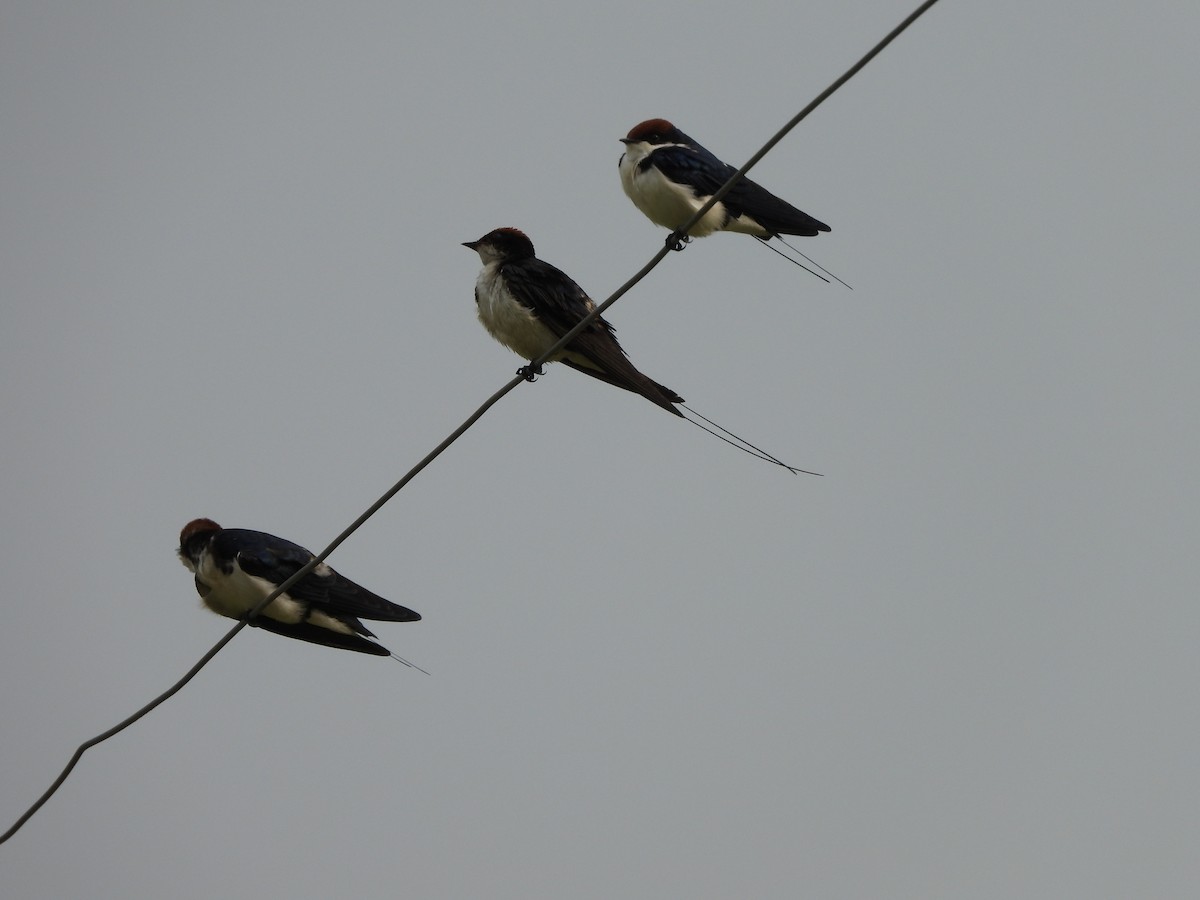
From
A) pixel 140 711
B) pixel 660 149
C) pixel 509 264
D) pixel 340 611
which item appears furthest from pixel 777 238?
pixel 140 711

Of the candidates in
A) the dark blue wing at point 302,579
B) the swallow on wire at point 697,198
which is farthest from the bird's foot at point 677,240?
the dark blue wing at point 302,579

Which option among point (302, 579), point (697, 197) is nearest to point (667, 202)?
point (697, 197)

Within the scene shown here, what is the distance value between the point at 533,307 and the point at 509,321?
0.16m

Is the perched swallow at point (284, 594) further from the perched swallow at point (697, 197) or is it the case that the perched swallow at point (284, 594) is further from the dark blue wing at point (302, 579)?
the perched swallow at point (697, 197)

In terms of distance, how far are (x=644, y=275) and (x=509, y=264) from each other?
3.08 m

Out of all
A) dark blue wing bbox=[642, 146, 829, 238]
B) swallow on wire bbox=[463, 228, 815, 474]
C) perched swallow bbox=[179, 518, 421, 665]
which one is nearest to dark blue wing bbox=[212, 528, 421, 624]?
perched swallow bbox=[179, 518, 421, 665]

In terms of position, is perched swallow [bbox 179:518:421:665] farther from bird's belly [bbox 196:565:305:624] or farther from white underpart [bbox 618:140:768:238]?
white underpart [bbox 618:140:768:238]

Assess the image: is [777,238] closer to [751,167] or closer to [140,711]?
[751,167]

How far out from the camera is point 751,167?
5.64 meters

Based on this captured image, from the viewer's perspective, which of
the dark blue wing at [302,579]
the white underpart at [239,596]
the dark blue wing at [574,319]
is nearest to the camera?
the dark blue wing at [574,319]

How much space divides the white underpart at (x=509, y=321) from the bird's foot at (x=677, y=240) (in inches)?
36.5

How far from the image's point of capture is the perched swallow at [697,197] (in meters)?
9.07

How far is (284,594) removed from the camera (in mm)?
8656

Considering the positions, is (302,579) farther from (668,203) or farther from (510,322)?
(668,203)
